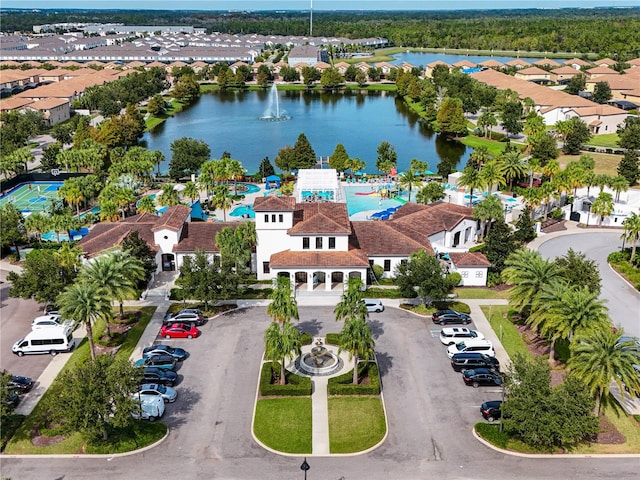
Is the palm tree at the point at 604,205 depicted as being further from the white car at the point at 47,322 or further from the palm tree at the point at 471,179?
the white car at the point at 47,322

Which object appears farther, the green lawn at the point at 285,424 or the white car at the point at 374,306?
the white car at the point at 374,306

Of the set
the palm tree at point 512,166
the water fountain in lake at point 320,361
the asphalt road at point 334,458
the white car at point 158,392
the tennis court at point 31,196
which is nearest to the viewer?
the asphalt road at point 334,458

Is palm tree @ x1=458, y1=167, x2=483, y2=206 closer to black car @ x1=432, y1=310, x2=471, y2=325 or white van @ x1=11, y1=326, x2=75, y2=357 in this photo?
black car @ x1=432, y1=310, x2=471, y2=325

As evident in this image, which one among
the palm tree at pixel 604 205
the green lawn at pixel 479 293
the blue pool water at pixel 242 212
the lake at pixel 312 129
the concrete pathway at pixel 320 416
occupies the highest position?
the palm tree at pixel 604 205

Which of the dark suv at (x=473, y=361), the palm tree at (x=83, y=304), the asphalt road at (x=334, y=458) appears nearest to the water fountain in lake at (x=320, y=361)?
the asphalt road at (x=334, y=458)

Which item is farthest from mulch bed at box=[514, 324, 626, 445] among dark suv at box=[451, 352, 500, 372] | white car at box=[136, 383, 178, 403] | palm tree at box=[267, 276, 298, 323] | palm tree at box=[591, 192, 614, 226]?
palm tree at box=[591, 192, 614, 226]

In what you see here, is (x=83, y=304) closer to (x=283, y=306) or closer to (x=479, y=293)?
(x=283, y=306)

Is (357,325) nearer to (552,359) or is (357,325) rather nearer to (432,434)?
(432,434)
